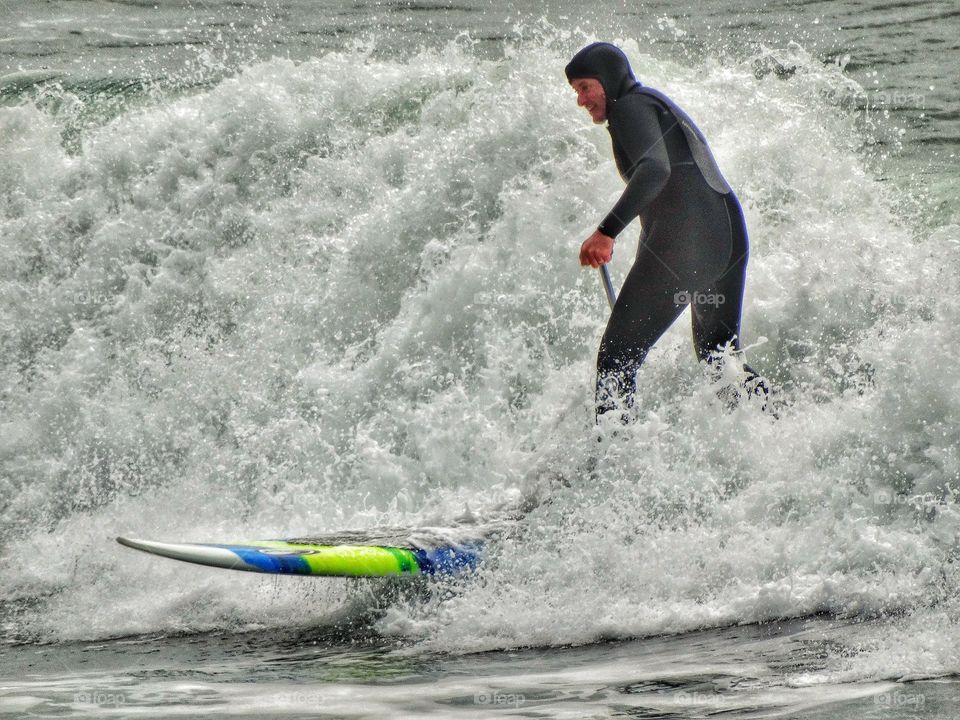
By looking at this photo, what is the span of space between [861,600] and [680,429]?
3.77 ft

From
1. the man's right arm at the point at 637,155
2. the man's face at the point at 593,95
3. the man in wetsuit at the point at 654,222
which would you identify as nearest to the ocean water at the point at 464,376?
the man in wetsuit at the point at 654,222

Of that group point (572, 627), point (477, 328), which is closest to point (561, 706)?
point (572, 627)

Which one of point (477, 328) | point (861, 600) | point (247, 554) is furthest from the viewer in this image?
point (477, 328)

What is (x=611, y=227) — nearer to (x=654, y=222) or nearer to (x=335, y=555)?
(x=654, y=222)

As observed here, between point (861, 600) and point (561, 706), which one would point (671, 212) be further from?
point (561, 706)

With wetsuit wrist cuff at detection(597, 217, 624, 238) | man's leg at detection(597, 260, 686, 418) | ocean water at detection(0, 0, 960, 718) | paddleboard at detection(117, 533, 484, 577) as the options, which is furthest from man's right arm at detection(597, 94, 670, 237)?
paddleboard at detection(117, 533, 484, 577)

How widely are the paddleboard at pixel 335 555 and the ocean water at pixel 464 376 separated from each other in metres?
0.10

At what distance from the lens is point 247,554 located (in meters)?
3.82

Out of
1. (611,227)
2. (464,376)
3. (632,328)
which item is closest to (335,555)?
(632,328)

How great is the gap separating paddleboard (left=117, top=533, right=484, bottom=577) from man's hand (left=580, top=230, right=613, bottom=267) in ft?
3.55

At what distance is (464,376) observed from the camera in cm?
577

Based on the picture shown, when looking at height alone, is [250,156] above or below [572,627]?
above

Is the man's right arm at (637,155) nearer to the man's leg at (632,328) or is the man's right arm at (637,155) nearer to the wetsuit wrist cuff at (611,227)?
the wetsuit wrist cuff at (611,227)

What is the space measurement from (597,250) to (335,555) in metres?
1.42
